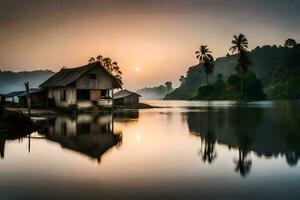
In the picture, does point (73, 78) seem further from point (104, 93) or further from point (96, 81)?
point (104, 93)

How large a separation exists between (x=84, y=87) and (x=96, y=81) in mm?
2198

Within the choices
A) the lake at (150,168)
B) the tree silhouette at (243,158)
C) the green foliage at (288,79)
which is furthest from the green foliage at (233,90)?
the tree silhouette at (243,158)

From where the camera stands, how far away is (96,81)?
50594 mm

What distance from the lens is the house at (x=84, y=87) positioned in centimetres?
4919

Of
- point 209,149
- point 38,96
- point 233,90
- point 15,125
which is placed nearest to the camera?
→ point 209,149

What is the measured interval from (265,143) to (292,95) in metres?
140

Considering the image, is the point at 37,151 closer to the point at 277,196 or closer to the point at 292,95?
the point at 277,196

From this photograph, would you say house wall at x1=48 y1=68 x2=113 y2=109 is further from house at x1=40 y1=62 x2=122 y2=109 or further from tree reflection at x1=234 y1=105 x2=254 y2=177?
tree reflection at x1=234 y1=105 x2=254 y2=177

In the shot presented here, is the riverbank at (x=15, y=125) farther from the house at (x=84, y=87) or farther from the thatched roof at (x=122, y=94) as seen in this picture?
the thatched roof at (x=122, y=94)

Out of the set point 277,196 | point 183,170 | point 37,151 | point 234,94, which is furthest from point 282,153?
point 234,94

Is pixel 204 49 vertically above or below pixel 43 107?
above

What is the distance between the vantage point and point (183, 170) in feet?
38.9

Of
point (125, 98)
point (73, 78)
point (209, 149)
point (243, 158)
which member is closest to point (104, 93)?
point (73, 78)

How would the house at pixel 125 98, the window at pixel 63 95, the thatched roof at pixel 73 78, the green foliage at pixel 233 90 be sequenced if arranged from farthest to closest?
the green foliage at pixel 233 90 < the house at pixel 125 98 < the window at pixel 63 95 < the thatched roof at pixel 73 78
